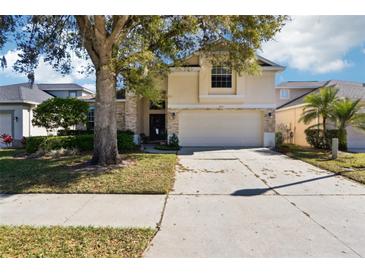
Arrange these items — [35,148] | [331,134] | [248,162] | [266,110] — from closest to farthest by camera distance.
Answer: [248,162] < [35,148] < [331,134] < [266,110]

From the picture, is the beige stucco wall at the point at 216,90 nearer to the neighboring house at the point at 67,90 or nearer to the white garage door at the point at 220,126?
the white garage door at the point at 220,126

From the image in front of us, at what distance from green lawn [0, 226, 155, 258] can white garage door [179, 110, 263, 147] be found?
13.6 m

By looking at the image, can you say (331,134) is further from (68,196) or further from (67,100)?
(67,100)

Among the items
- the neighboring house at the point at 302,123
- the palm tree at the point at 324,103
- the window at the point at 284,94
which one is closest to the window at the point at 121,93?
the palm tree at the point at 324,103

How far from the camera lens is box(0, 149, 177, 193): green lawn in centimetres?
679

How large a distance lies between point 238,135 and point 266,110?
2.42 meters

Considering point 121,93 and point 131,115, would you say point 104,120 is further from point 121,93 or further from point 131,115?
point 131,115

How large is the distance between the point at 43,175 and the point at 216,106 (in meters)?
11.5

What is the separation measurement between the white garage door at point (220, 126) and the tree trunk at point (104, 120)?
8136mm

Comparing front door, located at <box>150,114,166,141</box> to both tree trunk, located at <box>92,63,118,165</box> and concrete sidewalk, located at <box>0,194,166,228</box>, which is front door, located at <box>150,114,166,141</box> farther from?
concrete sidewalk, located at <box>0,194,166,228</box>

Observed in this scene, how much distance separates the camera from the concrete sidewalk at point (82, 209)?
473 cm

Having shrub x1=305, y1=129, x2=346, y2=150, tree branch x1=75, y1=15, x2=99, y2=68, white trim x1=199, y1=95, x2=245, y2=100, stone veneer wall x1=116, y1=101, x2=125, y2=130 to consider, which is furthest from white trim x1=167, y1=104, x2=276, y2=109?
tree branch x1=75, y1=15, x2=99, y2=68

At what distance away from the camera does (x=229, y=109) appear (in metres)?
17.4
